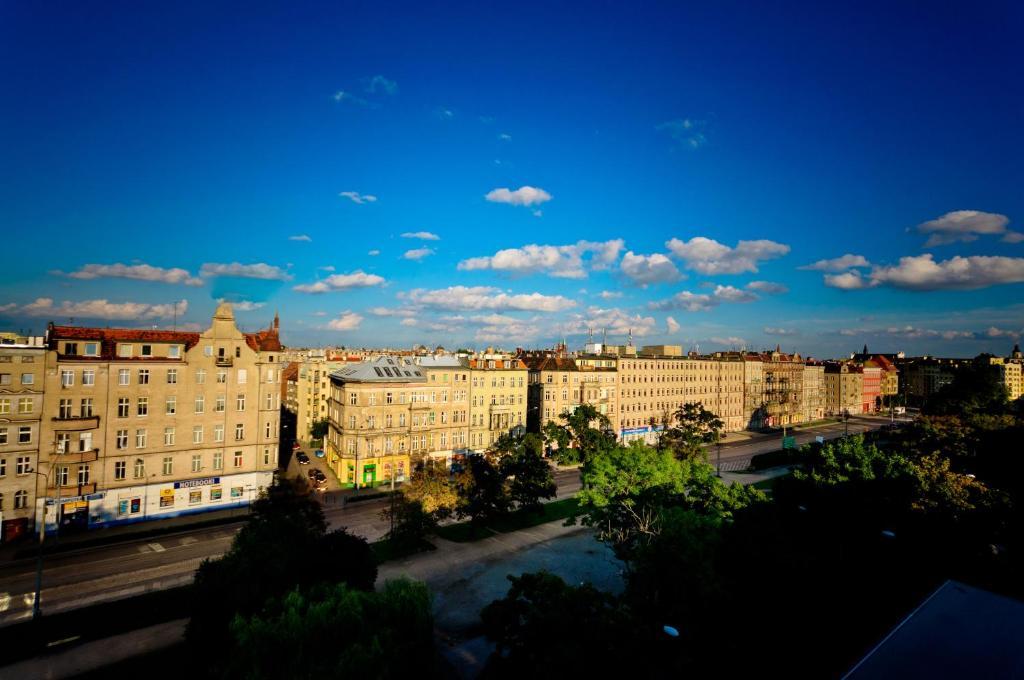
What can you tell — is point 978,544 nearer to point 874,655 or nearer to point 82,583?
point 874,655

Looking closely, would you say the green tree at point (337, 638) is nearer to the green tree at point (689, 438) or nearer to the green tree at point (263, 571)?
the green tree at point (263, 571)

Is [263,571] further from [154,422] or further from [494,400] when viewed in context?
[494,400]

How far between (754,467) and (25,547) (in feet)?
303

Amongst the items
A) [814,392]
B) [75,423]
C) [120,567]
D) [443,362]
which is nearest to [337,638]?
[120,567]

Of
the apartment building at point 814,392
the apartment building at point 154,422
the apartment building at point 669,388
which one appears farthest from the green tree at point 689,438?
the apartment building at point 814,392

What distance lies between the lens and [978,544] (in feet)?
116

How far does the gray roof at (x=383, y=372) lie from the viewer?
235 ft

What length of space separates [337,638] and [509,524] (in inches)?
1499

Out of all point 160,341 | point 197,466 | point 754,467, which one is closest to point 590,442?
point 754,467

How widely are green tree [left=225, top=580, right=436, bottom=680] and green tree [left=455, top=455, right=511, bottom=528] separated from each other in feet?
98.9

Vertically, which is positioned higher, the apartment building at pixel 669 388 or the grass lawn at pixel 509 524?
the apartment building at pixel 669 388

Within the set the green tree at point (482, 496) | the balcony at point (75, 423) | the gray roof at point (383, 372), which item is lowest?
the green tree at point (482, 496)

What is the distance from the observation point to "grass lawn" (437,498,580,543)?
170ft

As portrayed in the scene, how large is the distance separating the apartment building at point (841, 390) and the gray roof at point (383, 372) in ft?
469
